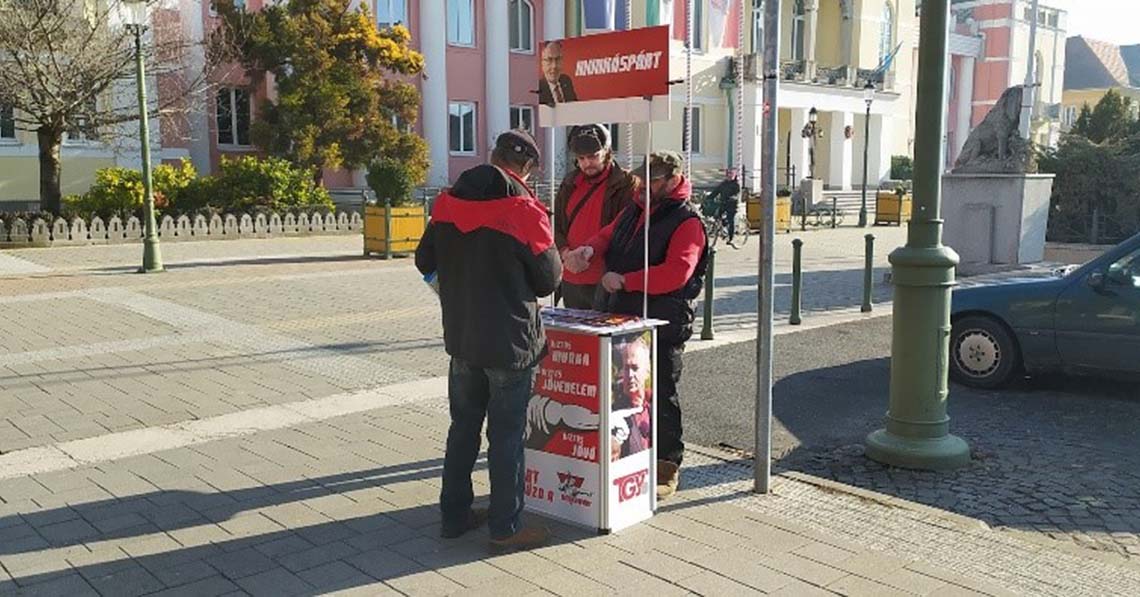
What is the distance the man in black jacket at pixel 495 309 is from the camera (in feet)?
13.6

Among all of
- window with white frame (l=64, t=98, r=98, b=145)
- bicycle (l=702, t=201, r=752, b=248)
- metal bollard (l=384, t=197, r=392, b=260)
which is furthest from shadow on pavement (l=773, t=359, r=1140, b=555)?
window with white frame (l=64, t=98, r=98, b=145)

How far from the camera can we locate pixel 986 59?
206ft

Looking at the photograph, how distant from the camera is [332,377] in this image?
26.4ft

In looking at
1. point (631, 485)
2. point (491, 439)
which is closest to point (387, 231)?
point (631, 485)

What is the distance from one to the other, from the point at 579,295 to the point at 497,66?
31.3 metres

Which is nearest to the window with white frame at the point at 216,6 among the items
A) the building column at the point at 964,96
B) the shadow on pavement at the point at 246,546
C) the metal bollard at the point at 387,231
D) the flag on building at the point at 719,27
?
the metal bollard at the point at 387,231

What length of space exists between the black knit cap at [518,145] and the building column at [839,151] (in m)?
43.8

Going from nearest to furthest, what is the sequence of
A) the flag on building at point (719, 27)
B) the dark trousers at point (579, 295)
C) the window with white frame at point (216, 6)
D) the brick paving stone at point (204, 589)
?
the brick paving stone at point (204, 589) → the dark trousers at point (579, 295) → the window with white frame at point (216, 6) → the flag on building at point (719, 27)

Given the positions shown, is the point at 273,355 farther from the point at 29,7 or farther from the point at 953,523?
the point at 29,7

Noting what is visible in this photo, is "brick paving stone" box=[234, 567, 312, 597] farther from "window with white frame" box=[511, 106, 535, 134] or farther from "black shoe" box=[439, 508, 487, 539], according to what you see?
"window with white frame" box=[511, 106, 535, 134]

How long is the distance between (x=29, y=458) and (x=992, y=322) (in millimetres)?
7246

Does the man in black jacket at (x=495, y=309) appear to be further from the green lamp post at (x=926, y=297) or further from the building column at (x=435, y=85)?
the building column at (x=435, y=85)

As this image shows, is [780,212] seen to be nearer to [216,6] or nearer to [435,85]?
[435,85]

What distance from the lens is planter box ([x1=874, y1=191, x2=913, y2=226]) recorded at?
3269cm
